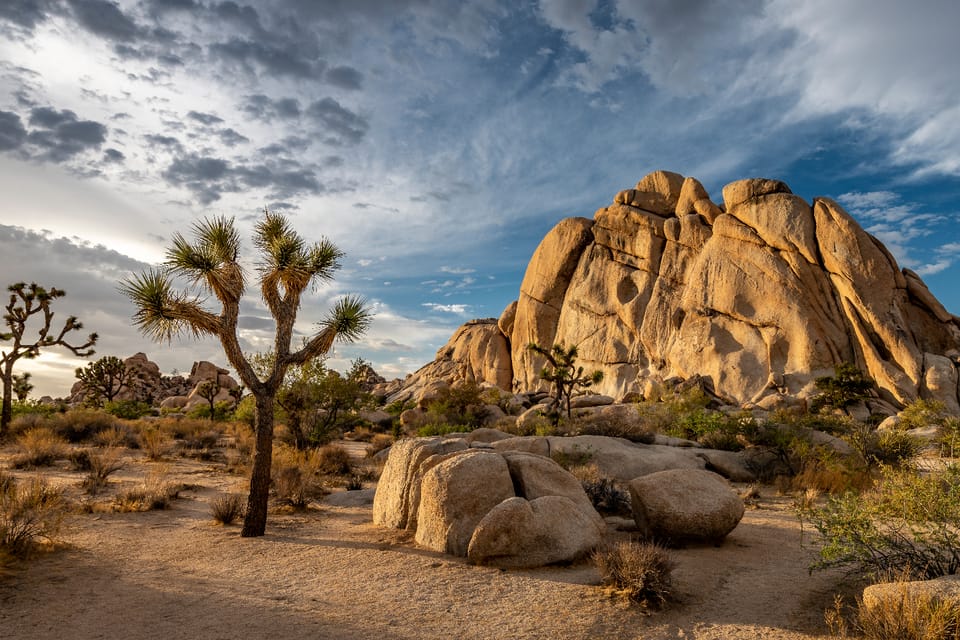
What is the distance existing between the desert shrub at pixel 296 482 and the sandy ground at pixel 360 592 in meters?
2.34

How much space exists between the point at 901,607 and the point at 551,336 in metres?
50.3

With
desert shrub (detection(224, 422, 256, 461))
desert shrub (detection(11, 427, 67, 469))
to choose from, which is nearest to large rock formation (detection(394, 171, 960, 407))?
desert shrub (detection(224, 422, 256, 461))

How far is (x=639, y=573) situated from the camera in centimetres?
622

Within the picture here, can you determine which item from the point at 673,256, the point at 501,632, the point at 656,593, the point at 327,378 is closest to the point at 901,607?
the point at 656,593

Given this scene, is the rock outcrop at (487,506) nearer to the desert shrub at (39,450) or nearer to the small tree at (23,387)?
the desert shrub at (39,450)

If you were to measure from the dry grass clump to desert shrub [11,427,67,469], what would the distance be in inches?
718

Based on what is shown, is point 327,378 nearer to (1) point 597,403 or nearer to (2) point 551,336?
(1) point 597,403

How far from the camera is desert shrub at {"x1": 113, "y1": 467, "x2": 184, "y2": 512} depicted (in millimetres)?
11054

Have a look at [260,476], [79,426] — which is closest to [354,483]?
[260,476]

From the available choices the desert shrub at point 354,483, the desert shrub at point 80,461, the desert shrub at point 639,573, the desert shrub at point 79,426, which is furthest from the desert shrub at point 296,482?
the desert shrub at point 79,426

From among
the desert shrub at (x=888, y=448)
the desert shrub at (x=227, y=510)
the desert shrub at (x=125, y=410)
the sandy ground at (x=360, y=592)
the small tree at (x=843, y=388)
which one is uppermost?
the small tree at (x=843, y=388)

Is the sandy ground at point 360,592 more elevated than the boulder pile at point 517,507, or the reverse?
the boulder pile at point 517,507

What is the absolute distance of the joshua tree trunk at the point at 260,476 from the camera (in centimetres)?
941

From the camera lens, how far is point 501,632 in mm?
5594
